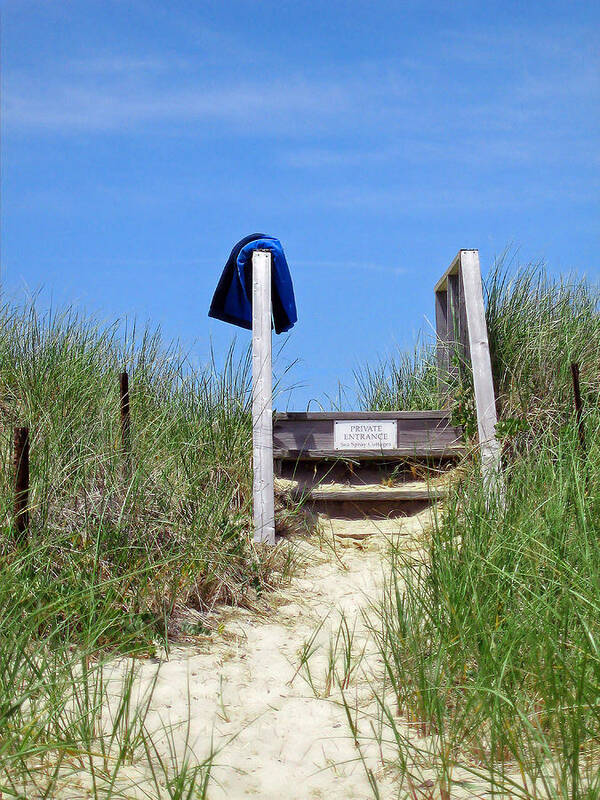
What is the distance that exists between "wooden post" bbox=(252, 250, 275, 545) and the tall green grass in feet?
4.83

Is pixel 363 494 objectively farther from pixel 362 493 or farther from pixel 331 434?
pixel 331 434

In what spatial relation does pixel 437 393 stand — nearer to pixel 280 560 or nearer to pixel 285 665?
pixel 280 560

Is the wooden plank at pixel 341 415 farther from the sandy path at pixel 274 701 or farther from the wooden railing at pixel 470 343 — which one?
the sandy path at pixel 274 701

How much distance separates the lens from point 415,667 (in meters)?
3.32

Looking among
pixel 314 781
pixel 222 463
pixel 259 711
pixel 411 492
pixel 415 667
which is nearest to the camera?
pixel 314 781

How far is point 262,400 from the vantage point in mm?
6090

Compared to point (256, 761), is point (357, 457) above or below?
above

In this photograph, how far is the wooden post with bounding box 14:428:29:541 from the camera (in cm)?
404

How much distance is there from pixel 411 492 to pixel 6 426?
3326 millimetres

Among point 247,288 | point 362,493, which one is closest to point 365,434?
point 362,493

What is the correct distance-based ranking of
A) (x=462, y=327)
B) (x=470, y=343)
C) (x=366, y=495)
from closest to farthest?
1. (x=366, y=495)
2. (x=470, y=343)
3. (x=462, y=327)

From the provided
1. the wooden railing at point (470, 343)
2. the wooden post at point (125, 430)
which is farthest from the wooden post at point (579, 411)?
the wooden post at point (125, 430)

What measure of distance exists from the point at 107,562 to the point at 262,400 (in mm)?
2083

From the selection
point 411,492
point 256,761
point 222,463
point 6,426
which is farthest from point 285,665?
point 6,426
